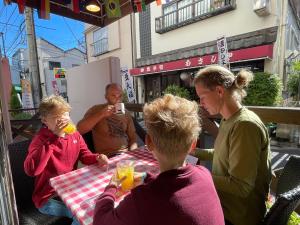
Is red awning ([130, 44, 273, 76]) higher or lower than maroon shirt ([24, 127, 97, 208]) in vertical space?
higher

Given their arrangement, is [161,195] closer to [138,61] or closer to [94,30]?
[138,61]

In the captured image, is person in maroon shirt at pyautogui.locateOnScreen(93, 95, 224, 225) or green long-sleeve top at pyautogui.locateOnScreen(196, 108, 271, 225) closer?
person in maroon shirt at pyautogui.locateOnScreen(93, 95, 224, 225)

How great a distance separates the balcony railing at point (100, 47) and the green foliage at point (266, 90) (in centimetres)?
989

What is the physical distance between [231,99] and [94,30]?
47.8 feet

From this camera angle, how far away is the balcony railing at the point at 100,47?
536 inches

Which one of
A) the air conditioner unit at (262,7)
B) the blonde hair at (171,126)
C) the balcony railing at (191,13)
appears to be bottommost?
the blonde hair at (171,126)

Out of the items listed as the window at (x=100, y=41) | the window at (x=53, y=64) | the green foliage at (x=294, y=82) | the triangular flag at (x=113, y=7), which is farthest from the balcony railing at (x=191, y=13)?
the window at (x=53, y=64)

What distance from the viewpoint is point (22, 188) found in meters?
1.61

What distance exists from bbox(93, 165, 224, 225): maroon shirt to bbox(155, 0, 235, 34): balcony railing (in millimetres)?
8972

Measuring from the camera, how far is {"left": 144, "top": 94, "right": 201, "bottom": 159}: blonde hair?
0.77 m

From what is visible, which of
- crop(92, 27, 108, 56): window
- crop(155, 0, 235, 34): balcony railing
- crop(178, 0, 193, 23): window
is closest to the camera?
crop(155, 0, 235, 34): balcony railing

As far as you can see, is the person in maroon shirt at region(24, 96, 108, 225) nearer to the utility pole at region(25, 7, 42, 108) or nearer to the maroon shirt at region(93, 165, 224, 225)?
the maroon shirt at region(93, 165, 224, 225)

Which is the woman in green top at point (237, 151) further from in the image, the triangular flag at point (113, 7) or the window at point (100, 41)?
the window at point (100, 41)

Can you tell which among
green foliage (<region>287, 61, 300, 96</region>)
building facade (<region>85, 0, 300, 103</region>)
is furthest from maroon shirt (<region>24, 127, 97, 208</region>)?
green foliage (<region>287, 61, 300, 96</region>)
